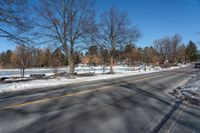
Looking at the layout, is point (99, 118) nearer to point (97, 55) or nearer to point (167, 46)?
point (97, 55)

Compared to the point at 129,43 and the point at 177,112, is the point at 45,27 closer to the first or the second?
the point at 129,43

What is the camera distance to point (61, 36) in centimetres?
2525

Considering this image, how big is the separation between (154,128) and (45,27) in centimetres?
2227

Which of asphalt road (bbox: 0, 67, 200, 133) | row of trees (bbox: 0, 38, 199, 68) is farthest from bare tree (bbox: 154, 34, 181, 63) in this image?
asphalt road (bbox: 0, 67, 200, 133)

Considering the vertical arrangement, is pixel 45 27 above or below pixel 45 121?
above

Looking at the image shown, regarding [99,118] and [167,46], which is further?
[167,46]

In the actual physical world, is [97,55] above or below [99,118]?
above

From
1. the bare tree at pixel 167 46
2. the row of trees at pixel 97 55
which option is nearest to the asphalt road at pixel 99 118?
the row of trees at pixel 97 55

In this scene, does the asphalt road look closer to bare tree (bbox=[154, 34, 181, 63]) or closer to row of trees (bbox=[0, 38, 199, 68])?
row of trees (bbox=[0, 38, 199, 68])

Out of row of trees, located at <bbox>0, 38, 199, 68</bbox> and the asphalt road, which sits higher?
row of trees, located at <bbox>0, 38, 199, 68</bbox>

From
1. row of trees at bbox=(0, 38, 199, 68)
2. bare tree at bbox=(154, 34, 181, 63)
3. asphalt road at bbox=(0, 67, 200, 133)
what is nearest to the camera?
asphalt road at bbox=(0, 67, 200, 133)

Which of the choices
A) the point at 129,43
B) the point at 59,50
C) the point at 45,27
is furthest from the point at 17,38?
the point at 129,43

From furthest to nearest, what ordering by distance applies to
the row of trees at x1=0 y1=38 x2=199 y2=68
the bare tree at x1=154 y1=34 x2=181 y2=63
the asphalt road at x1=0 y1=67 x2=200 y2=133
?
the bare tree at x1=154 y1=34 x2=181 y2=63 < the row of trees at x1=0 y1=38 x2=199 y2=68 < the asphalt road at x1=0 y1=67 x2=200 y2=133

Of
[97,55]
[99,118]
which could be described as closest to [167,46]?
[97,55]
